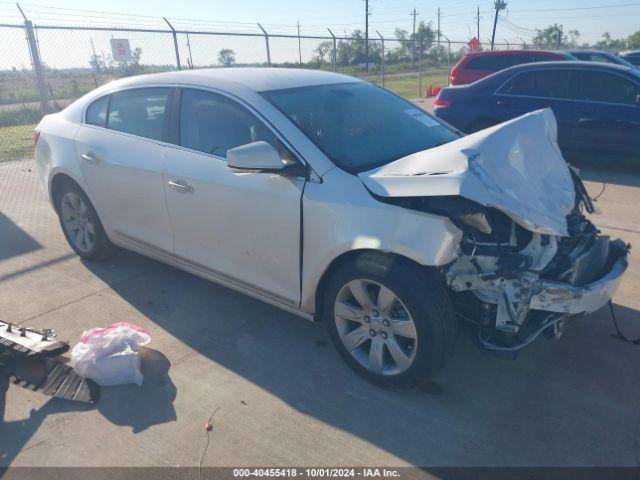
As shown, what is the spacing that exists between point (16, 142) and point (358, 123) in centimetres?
1113

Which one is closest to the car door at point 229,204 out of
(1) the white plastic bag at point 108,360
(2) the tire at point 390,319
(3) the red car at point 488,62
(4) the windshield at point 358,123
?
(4) the windshield at point 358,123

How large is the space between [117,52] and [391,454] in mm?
10790

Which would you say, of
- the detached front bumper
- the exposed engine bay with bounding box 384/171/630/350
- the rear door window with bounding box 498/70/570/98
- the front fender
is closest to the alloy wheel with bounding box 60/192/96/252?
the front fender

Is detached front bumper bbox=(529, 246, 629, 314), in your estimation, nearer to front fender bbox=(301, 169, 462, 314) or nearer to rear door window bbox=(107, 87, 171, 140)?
front fender bbox=(301, 169, 462, 314)

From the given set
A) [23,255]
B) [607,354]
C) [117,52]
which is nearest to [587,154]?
[607,354]

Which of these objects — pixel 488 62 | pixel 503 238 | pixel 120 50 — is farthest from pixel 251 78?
pixel 488 62

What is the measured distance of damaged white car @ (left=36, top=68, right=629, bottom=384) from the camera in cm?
265

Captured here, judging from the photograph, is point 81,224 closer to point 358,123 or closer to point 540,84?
point 358,123

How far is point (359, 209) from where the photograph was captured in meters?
2.81

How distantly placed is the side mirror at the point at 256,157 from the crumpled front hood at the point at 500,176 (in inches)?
19.9

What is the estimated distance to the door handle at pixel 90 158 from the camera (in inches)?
165

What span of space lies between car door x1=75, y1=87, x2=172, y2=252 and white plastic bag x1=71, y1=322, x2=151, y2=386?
0.92 m

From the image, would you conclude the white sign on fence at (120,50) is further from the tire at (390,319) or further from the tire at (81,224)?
the tire at (390,319)

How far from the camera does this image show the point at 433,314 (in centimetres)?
265
